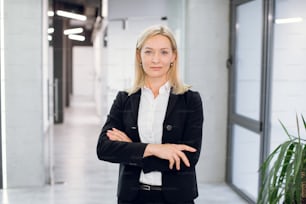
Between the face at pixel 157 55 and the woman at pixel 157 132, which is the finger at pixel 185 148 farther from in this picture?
the face at pixel 157 55

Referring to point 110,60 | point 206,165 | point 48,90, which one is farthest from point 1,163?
point 206,165

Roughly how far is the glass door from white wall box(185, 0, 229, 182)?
0.31 feet

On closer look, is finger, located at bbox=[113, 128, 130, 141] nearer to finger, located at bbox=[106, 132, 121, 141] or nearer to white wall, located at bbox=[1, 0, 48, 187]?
finger, located at bbox=[106, 132, 121, 141]

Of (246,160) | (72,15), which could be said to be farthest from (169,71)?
(72,15)

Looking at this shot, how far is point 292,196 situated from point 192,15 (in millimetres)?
2824

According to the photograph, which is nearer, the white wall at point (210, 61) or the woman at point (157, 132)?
the woman at point (157, 132)

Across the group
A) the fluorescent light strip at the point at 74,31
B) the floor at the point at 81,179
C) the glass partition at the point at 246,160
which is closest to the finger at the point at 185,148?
the glass partition at the point at 246,160

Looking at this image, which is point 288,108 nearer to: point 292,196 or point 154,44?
point 292,196

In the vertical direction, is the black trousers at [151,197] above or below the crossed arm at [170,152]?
below

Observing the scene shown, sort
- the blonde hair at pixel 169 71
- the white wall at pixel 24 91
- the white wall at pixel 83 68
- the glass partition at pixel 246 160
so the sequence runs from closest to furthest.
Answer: the blonde hair at pixel 169 71 → the glass partition at pixel 246 160 → the white wall at pixel 24 91 → the white wall at pixel 83 68

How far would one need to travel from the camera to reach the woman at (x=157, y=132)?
156 cm

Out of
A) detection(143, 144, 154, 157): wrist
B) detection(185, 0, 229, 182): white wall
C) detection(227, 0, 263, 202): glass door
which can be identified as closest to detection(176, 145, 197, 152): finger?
detection(143, 144, 154, 157): wrist

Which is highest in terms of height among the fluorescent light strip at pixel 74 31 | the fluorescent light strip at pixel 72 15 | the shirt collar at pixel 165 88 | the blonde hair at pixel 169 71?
the fluorescent light strip at pixel 72 15

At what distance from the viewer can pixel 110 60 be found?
441 centimetres
